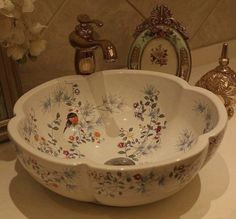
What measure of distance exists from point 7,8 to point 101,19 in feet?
1.01

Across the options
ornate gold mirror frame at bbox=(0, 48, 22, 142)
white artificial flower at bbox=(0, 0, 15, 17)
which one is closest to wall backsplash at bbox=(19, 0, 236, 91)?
ornate gold mirror frame at bbox=(0, 48, 22, 142)

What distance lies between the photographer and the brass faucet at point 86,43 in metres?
0.76

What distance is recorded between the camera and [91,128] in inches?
33.1

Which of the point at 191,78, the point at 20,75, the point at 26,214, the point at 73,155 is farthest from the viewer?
the point at 191,78

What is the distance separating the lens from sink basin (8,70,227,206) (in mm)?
684

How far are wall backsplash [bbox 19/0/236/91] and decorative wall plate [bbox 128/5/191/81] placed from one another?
8cm

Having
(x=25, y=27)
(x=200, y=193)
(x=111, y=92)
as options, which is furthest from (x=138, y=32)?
(x=200, y=193)

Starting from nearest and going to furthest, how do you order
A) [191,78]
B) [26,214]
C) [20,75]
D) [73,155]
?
[26,214], [73,155], [20,75], [191,78]

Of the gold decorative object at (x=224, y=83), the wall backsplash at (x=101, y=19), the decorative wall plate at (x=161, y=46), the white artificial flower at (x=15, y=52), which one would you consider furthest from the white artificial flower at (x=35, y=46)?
the gold decorative object at (x=224, y=83)

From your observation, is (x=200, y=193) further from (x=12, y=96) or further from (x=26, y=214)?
(x=12, y=96)

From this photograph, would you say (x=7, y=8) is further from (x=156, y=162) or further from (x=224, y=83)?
(x=224, y=83)

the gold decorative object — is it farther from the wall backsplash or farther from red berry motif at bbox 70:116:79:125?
red berry motif at bbox 70:116:79:125

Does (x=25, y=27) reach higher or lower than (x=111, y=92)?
higher

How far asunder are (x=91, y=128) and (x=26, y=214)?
0.24m
